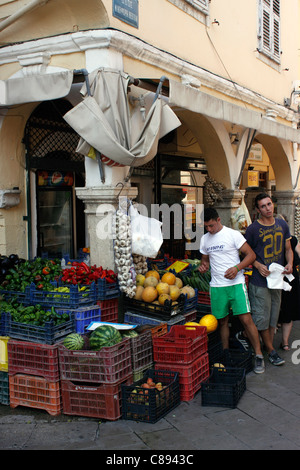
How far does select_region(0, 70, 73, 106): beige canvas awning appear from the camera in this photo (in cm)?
529

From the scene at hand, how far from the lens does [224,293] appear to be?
558cm

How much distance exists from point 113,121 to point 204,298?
274cm

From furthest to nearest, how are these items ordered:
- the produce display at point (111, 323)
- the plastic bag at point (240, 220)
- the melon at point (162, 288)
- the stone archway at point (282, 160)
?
the stone archway at point (282, 160) < the plastic bag at point (240, 220) < the melon at point (162, 288) < the produce display at point (111, 323)

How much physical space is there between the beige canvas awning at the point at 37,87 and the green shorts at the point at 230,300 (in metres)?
2.91

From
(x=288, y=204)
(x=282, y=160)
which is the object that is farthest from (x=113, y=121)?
(x=288, y=204)

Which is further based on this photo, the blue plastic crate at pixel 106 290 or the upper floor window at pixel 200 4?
the upper floor window at pixel 200 4

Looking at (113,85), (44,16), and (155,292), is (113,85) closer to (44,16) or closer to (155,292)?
(44,16)

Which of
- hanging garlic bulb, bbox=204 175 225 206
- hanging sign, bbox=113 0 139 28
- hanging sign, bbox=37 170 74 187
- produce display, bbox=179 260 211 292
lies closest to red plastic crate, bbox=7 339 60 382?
produce display, bbox=179 260 211 292

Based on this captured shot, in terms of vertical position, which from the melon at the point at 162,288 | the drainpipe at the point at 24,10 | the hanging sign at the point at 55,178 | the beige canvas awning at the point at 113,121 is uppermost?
the drainpipe at the point at 24,10

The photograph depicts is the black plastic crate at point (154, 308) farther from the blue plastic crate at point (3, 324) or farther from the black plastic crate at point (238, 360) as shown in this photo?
the blue plastic crate at point (3, 324)

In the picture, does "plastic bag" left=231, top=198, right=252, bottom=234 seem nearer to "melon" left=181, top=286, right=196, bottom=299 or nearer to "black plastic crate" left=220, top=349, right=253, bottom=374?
"melon" left=181, top=286, right=196, bottom=299

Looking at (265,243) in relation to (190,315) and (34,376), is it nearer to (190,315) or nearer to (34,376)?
(190,315)

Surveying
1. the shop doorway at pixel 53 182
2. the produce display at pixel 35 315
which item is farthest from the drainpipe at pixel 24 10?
the produce display at pixel 35 315

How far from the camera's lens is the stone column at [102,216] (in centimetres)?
582
